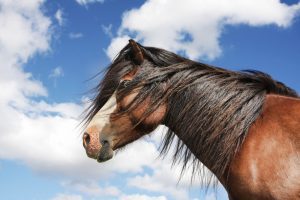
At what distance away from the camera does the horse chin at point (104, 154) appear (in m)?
5.82

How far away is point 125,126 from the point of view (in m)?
5.95

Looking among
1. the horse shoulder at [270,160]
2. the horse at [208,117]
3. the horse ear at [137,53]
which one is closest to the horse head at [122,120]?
the horse at [208,117]

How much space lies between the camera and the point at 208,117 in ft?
18.2

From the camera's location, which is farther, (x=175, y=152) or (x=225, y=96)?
(x=175, y=152)

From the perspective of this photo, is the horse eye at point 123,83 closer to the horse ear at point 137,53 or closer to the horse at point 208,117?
the horse at point 208,117

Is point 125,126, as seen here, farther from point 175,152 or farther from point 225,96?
point 225,96

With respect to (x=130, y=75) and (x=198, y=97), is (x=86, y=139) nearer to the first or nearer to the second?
(x=130, y=75)

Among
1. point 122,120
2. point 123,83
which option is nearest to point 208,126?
point 122,120

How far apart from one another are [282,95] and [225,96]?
79cm

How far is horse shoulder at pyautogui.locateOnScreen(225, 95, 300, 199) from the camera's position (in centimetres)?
470

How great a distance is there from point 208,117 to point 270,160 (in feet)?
3.42

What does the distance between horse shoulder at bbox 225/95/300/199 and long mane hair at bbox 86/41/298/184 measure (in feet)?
0.50

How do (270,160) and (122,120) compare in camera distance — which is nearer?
(270,160)

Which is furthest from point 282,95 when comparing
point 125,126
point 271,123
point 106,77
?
point 106,77
